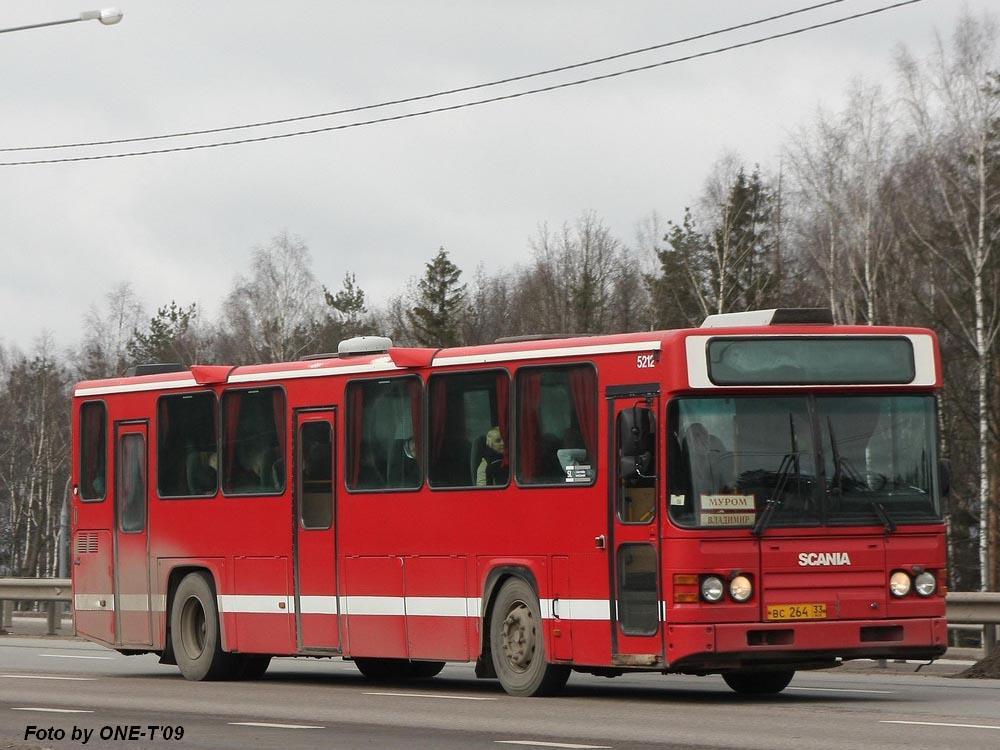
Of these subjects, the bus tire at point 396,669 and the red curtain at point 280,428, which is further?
the bus tire at point 396,669

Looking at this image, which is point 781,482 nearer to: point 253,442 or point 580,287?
point 253,442

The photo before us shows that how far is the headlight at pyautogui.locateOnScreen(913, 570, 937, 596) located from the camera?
15328 millimetres

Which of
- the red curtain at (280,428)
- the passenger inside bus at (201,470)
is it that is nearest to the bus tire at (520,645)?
the red curtain at (280,428)

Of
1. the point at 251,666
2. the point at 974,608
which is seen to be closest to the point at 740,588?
the point at 251,666

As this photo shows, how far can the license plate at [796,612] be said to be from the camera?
1492cm

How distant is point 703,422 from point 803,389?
0.84 meters

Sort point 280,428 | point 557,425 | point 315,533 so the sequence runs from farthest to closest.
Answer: point 280,428 → point 315,533 → point 557,425

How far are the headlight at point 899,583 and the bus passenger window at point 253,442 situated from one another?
653 centimetres

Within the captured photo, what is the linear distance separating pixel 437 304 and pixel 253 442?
59600 millimetres

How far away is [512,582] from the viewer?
1664 centimetres

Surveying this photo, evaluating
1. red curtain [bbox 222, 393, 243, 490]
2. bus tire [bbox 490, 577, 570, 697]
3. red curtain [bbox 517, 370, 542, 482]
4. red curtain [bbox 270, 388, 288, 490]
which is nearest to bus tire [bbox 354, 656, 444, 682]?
red curtain [bbox 270, 388, 288, 490]

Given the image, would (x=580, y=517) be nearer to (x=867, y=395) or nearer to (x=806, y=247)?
(x=867, y=395)

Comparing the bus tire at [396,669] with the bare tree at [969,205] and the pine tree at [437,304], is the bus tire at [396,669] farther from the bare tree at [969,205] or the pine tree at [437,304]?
the pine tree at [437,304]

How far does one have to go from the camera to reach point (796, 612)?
14961mm
